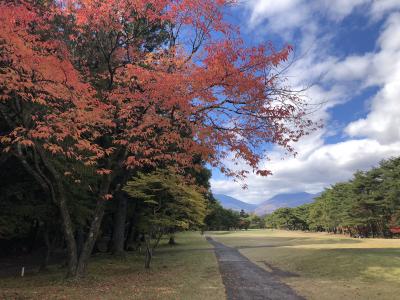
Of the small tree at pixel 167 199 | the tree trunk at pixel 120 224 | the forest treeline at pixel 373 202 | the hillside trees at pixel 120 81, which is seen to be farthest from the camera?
the forest treeline at pixel 373 202

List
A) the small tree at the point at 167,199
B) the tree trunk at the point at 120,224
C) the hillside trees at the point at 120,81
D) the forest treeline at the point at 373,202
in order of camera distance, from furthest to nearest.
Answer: the forest treeline at the point at 373,202 → the tree trunk at the point at 120,224 → the small tree at the point at 167,199 → the hillside trees at the point at 120,81

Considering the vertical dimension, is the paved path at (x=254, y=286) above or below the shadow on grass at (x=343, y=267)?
below

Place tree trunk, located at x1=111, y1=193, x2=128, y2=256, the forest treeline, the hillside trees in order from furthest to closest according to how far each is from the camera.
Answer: the forest treeline
tree trunk, located at x1=111, y1=193, x2=128, y2=256
the hillside trees

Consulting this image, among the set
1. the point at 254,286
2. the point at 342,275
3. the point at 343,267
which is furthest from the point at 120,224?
the point at 342,275

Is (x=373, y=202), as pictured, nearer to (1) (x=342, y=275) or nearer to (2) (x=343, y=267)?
(2) (x=343, y=267)

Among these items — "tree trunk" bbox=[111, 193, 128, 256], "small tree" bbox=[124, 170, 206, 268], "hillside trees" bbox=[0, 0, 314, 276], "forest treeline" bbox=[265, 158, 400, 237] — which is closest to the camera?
"hillside trees" bbox=[0, 0, 314, 276]

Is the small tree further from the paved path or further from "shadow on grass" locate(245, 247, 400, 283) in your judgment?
"shadow on grass" locate(245, 247, 400, 283)

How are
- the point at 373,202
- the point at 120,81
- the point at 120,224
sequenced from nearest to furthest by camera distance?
the point at 120,81 → the point at 120,224 → the point at 373,202

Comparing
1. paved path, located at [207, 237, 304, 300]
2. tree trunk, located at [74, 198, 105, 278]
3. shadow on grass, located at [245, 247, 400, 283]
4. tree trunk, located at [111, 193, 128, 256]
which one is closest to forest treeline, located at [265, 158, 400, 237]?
shadow on grass, located at [245, 247, 400, 283]

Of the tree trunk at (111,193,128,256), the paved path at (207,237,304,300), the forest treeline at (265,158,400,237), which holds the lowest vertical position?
the paved path at (207,237,304,300)

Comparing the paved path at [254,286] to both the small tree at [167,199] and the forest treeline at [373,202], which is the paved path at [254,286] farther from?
the forest treeline at [373,202]

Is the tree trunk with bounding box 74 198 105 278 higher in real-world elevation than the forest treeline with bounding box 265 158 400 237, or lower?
lower

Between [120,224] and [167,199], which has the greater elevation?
[167,199]

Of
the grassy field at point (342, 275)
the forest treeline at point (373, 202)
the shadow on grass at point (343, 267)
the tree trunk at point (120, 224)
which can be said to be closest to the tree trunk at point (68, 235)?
the grassy field at point (342, 275)
